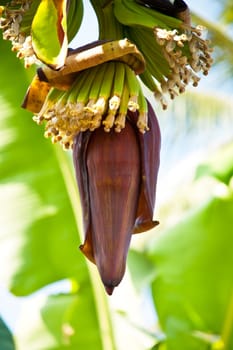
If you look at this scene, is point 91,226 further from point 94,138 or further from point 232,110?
point 232,110

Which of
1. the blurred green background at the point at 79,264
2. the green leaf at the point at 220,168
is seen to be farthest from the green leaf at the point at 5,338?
the green leaf at the point at 220,168

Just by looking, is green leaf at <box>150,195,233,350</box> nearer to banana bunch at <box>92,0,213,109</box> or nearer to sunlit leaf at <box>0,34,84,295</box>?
sunlit leaf at <box>0,34,84,295</box>

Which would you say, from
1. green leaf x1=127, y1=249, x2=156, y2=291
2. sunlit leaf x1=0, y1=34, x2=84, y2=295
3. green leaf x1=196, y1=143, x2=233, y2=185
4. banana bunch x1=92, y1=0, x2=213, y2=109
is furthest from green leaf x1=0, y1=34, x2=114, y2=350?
banana bunch x1=92, y1=0, x2=213, y2=109

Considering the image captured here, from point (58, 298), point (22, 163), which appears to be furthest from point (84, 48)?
point (58, 298)

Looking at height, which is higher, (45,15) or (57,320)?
(45,15)

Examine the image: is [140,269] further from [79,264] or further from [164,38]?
[164,38]

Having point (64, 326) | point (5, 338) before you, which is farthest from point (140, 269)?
point (5, 338)
